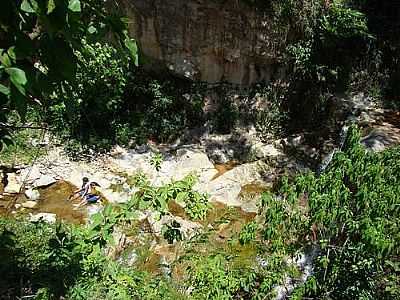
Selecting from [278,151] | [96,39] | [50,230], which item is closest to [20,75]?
[96,39]

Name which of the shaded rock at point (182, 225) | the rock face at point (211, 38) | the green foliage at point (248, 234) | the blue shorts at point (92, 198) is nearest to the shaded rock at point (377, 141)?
the shaded rock at point (182, 225)

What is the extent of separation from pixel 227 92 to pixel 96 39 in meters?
6.71

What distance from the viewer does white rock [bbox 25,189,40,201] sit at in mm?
6123

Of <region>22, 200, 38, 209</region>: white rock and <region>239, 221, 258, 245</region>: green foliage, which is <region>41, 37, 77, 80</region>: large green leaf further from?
<region>22, 200, 38, 209</region>: white rock

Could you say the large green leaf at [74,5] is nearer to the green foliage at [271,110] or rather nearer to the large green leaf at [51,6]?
the large green leaf at [51,6]

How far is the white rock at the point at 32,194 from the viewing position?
6123mm

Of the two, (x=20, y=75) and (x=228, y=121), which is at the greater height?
(x=20, y=75)

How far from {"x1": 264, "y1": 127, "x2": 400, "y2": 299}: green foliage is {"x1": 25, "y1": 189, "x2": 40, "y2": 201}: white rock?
3828mm

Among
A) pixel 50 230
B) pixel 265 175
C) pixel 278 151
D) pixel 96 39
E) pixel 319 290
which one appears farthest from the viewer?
pixel 278 151

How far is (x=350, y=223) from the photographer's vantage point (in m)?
3.04

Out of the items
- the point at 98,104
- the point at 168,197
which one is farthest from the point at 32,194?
the point at 168,197

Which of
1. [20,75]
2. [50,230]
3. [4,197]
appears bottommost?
[4,197]

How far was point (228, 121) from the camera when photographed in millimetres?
7887

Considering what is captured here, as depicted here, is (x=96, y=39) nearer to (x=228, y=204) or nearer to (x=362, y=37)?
(x=228, y=204)
